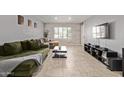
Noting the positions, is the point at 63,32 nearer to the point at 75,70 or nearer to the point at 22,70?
the point at 75,70

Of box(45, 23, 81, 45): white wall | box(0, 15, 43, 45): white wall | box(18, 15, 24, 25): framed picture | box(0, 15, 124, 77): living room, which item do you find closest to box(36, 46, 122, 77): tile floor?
box(0, 15, 124, 77): living room

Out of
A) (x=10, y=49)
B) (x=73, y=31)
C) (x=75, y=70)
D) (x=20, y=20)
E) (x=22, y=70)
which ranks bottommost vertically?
(x=75, y=70)

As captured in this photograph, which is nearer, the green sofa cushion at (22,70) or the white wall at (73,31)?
the green sofa cushion at (22,70)

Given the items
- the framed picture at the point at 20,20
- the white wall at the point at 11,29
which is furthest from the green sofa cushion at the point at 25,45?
the framed picture at the point at 20,20

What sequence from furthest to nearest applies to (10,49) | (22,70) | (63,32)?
(63,32)
(10,49)
(22,70)

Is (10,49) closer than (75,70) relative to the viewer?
Yes

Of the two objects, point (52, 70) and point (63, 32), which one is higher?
point (63, 32)

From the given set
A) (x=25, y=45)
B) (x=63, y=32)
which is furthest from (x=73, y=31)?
(x=25, y=45)

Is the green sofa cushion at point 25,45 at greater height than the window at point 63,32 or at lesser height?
lesser

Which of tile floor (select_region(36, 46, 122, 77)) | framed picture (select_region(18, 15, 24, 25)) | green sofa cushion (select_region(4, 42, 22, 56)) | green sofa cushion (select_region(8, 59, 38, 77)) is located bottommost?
tile floor (select_region(36, 46, 122, 77))

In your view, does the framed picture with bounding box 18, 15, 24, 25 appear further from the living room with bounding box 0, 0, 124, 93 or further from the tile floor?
the tile floor

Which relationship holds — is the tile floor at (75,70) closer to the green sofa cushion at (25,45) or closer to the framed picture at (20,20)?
the green sofa cushion at (25,45)
